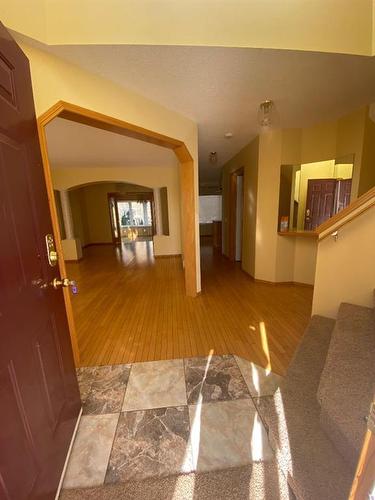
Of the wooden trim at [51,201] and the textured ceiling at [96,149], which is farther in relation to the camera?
the textured ceiling at [96,149]

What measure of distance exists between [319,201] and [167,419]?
11.9 feet

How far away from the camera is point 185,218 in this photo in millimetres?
3127

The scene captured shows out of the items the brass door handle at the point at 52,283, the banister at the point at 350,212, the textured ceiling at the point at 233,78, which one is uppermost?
the textured ceiling at the point at 233,78

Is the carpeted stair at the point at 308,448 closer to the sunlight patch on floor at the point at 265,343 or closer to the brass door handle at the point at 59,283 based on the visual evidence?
the sunlight patch on floor at the point at 265,343

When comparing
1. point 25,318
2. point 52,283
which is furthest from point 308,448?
point 52,283

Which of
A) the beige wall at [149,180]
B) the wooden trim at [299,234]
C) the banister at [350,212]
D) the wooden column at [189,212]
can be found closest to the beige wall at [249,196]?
the wooden trim at [299,234]

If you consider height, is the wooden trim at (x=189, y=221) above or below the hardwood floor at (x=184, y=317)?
above

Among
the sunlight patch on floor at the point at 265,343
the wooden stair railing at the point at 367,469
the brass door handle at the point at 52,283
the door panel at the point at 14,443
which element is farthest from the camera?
the sunlight patch on floor at the point at 265,343

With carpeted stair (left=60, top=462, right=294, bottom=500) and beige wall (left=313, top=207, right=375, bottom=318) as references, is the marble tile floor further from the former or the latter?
beige wall (left=313, top=207, right=375, bottom=318)

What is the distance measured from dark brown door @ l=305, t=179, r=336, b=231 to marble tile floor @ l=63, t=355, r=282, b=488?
8.99ft

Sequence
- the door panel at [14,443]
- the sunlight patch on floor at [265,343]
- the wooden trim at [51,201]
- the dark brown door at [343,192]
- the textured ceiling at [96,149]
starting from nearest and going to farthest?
the door panel at [14,443], the wooden trim at [51,201], the sunlight patch on floor at [265,343], the textured ceiling at [96,149], the dark brown door at [343,192]

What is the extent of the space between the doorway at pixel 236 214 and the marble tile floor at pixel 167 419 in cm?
361

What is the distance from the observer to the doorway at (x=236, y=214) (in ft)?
16.1

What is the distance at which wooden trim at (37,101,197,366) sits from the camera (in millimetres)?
1516
